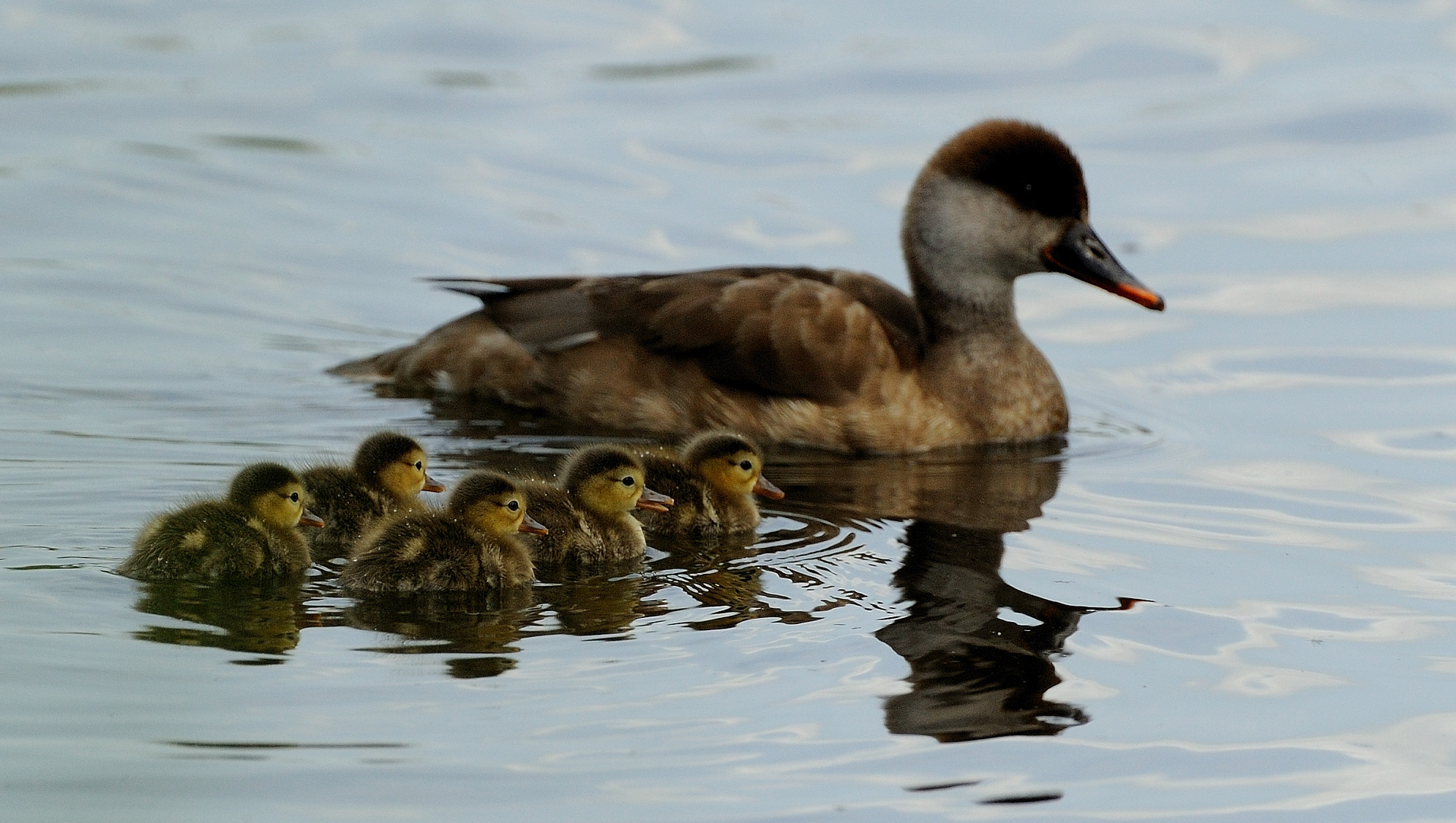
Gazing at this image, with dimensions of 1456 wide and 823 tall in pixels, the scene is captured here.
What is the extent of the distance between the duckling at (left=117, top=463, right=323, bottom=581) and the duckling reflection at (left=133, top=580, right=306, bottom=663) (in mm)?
52

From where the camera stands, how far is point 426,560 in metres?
6.61

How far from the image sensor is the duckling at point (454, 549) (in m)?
6.61

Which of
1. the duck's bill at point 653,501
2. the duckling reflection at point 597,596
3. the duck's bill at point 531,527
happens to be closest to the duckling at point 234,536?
the duck's bill at point 531,527

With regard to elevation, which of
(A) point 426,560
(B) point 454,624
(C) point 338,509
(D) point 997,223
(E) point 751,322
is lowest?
(B) point 454,624

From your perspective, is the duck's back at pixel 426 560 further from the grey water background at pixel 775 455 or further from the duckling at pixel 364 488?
the duckling at pixel 364 488

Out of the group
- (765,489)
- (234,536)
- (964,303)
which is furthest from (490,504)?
(964,303)

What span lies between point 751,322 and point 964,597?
286 cm

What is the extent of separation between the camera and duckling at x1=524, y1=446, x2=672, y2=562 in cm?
720

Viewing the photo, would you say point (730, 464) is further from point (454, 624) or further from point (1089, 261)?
point (1089, 261)

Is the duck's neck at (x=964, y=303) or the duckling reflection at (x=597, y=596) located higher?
the duck's neck at (x=964, y=303)

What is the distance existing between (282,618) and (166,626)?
0.35 m

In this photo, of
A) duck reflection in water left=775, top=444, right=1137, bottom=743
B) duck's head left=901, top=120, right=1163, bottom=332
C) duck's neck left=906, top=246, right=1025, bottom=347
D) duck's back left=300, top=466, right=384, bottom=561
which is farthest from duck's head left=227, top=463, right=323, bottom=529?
duck's head left=901, top=120, right=1163, bottom=332

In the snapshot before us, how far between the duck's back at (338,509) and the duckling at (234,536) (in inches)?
15.8

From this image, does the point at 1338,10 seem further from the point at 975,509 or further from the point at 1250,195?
the point at 975,509
